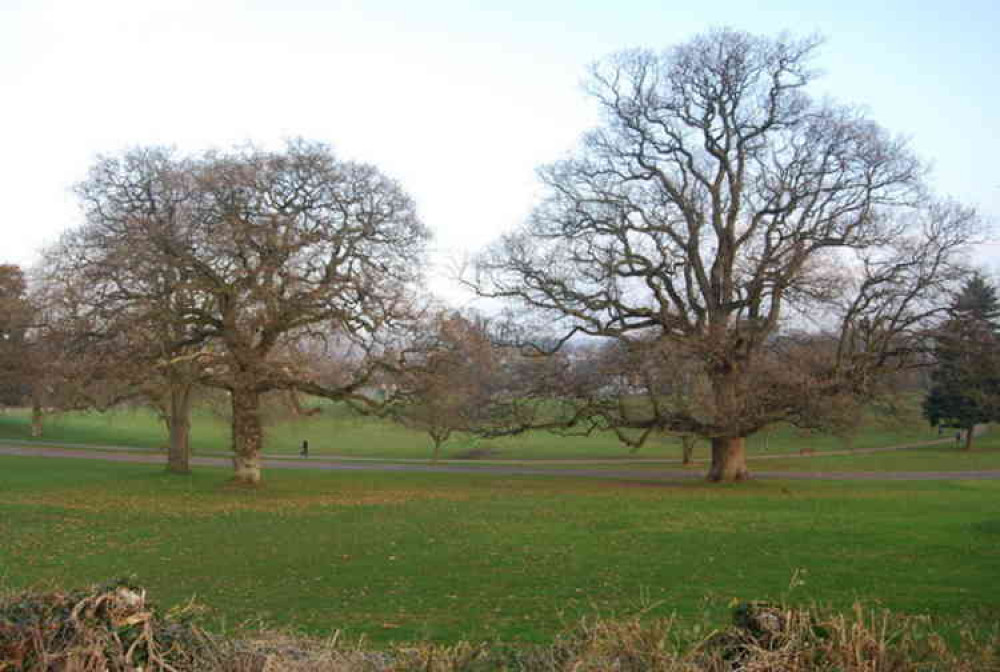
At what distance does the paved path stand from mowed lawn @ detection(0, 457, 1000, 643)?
25.7 ft

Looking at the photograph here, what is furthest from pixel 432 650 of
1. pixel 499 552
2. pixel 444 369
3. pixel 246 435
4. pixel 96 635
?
pixel 246 435

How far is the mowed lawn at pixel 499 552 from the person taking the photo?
1167 centimetres

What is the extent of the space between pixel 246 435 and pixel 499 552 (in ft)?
59.8

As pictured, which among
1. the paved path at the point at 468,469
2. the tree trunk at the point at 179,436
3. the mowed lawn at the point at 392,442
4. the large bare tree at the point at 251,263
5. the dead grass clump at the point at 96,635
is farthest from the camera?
the mowed lawn at the point at 392,442

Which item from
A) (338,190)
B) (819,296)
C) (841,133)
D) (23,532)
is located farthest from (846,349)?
(23,532)

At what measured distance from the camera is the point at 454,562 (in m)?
15.8

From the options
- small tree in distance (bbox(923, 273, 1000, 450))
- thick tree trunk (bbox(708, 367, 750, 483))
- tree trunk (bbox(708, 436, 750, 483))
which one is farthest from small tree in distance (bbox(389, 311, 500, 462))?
small tree in distance (bbox(923, 273, 1000, 450))

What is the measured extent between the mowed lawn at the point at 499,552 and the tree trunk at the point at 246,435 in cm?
153

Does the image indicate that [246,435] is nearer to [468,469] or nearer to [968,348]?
[468,469]

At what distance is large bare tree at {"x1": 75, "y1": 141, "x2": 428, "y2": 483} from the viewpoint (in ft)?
95.2

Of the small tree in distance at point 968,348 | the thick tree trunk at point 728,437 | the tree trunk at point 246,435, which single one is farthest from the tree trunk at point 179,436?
the small tree in distance at point 968,348

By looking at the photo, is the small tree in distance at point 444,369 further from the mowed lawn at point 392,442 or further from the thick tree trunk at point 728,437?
the mowed lawn at point 392,442

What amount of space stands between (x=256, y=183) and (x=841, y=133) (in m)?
21.3

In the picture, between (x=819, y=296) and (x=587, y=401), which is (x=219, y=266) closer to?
(x=587, y=401)
